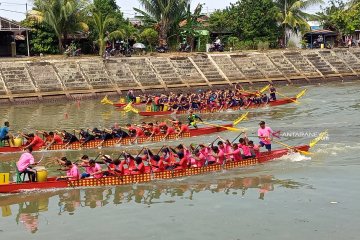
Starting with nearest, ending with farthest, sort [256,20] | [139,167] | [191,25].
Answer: [139,167] < [191,25] < [256,20]

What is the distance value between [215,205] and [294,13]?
43667 mm

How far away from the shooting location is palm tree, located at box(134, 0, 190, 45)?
4866 centimetres

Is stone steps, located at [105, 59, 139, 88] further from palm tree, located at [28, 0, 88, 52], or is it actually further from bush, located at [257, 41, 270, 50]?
bush, located at [257, 41, 270, 50]

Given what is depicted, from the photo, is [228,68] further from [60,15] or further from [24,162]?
[24,162]

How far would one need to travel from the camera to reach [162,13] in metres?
49.2

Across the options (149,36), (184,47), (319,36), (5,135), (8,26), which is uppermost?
(319,36)

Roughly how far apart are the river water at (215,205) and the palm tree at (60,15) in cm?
2542

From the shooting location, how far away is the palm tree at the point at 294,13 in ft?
179

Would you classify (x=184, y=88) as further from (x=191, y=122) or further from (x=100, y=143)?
(x=100, y=143)

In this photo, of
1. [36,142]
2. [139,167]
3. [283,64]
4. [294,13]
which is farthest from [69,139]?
[294,13]

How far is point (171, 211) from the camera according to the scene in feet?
47.3

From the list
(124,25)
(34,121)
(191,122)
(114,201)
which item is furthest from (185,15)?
(114,201)

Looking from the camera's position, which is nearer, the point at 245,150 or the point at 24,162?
the point at 24,162

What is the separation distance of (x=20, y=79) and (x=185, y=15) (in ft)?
57.2
